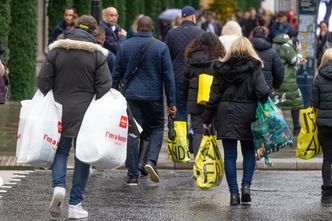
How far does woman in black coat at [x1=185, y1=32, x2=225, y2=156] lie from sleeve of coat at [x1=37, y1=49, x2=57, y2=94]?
3354mm

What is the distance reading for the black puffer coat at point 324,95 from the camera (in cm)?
1326

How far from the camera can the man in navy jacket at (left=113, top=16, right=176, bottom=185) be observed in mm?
14141

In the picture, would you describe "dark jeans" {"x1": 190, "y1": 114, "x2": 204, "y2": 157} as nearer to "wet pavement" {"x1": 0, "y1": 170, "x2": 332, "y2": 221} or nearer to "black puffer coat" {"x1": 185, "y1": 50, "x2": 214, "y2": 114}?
"black puffer coat" {"x1": 185, "y1": 50, "x2": 214, "y2": 114}

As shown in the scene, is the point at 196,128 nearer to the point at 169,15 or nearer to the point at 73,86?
the point at 73,86

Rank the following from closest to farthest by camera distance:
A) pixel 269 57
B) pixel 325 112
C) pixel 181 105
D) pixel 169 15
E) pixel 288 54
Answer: pixel 325 112 → pixel 181 105 → pixel 269 57 → pixel 288 54 → pixel 169 15

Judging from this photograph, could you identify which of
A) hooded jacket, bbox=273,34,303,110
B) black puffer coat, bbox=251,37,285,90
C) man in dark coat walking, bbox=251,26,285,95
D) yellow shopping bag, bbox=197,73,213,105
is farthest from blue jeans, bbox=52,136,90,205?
hooded jacket, bbox=273,34,303,110

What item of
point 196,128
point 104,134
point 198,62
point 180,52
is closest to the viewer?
point 104,134

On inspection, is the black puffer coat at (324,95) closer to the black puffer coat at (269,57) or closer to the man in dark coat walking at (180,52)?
the black puffer coat at (269,57)

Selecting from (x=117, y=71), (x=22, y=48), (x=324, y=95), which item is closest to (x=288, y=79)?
(x=117, y=71)

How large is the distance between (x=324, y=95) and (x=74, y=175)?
3.13 m

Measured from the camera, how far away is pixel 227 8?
6222 centimetres

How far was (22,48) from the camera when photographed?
25.8 metres

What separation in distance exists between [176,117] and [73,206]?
15.1 feet

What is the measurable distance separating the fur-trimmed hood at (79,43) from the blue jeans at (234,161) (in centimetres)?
183
